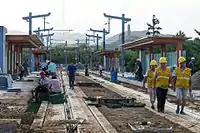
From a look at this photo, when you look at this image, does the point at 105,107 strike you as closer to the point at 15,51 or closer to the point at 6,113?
the point at 6,113

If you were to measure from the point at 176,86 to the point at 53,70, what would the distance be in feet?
58.8

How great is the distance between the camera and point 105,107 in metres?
18.8

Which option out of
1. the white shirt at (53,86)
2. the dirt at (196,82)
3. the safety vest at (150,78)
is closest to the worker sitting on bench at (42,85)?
the white shirt at (53,86)

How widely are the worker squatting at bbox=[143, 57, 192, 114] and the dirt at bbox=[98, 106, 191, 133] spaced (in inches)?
26.5

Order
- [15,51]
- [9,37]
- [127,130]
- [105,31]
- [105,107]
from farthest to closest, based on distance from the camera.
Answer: [105,31] < [15,51] < [9,37] < [105,107] < [127,130]

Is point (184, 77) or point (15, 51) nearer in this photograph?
point (184, 77)

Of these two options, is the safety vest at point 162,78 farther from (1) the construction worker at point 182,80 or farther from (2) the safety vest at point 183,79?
(2) the safety vest at point 183,79

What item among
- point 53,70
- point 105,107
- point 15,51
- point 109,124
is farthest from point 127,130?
point 15,51

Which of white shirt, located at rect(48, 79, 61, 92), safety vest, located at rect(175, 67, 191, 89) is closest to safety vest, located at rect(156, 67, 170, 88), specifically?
safety vest, located at rect(175, 67, 191, 89)

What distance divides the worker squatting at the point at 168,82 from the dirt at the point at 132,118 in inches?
26.5

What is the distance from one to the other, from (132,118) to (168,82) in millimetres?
2448

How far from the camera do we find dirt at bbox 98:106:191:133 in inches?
502

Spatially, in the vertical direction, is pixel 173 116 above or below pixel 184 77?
below

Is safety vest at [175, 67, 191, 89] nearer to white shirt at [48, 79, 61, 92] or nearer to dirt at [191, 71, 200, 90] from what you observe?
white shirt at [48, 79, 61, 92]
